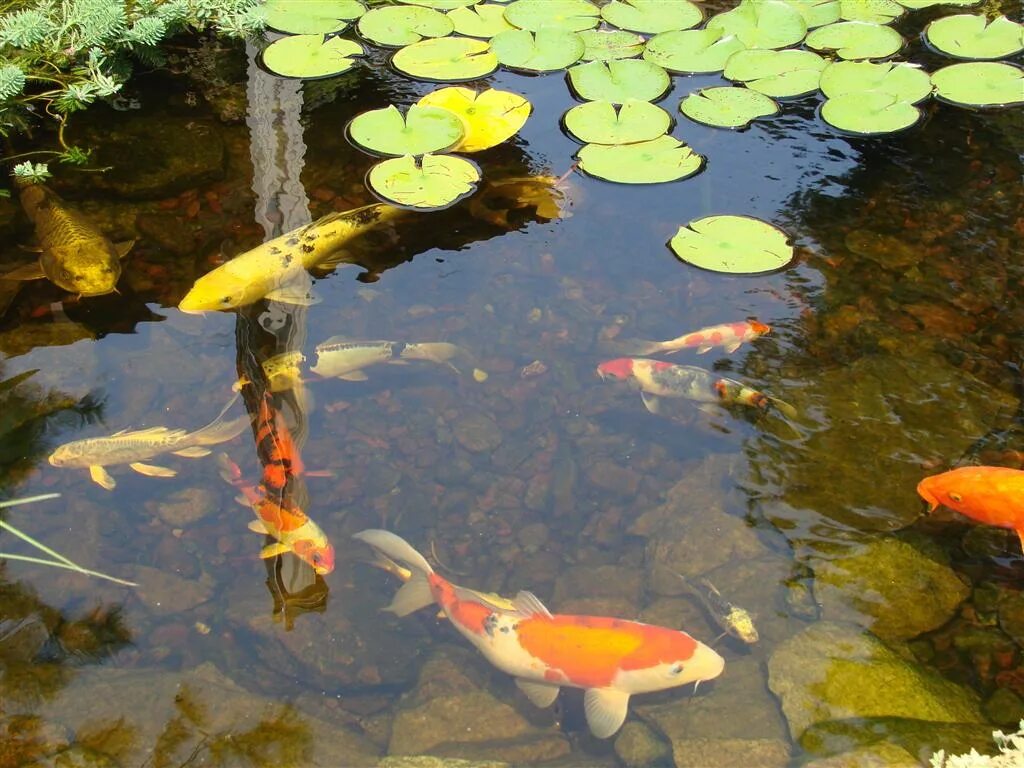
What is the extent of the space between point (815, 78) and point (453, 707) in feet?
15.0

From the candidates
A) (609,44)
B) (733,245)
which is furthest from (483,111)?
(733,245)

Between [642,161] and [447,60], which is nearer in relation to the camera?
[642,161]

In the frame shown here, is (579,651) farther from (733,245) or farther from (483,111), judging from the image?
(483,111)

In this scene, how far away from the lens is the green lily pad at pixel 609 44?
5836 mm

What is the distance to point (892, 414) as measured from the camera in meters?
3.96

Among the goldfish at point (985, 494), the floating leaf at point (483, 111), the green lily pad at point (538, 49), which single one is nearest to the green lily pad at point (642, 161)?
the floating leaf at point (483, 111)

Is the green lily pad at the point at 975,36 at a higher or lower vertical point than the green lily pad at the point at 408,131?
higher

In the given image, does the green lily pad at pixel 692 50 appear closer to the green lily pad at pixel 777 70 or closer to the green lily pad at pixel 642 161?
the green lily pad at pixel 777 70

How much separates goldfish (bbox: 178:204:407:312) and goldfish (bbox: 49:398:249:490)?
2.80ft

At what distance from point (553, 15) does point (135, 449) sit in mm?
4266

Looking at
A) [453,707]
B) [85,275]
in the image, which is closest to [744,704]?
[453,707]

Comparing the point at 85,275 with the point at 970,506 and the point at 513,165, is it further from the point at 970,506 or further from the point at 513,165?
the point at 970,506

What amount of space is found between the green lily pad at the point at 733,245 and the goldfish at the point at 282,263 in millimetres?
1687

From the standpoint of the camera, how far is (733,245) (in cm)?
458
